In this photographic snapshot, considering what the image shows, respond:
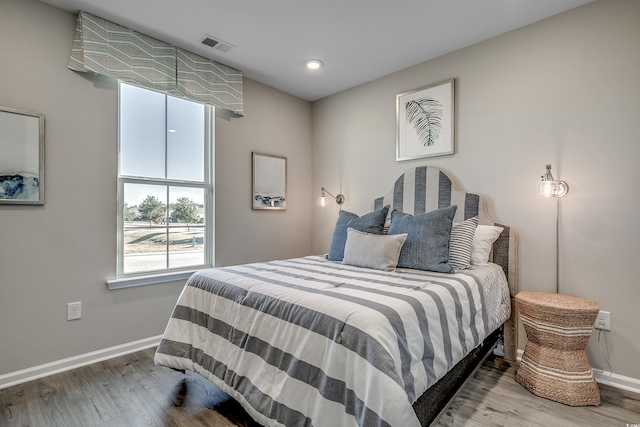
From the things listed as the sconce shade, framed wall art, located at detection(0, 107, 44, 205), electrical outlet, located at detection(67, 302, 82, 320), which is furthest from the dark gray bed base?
framed wall art, located at detection(0, 107, 44, 205)

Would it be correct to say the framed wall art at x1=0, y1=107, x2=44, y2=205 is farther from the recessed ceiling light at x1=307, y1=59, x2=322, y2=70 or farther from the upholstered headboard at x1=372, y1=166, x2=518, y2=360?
the upholstered headboard at x1=372, y1=166, x2=518, y2=360

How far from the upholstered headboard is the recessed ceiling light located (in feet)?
4.49

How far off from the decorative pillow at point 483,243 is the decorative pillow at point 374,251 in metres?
0.58

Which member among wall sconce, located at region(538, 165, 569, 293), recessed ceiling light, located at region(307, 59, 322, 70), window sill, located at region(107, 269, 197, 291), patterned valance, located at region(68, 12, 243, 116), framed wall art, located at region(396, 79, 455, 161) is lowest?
window sill, located at region(107, 269, 197, 291)

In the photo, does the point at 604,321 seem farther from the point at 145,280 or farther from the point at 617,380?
the point at 145,280

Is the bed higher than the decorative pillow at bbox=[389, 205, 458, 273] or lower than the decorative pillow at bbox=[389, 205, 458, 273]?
lower

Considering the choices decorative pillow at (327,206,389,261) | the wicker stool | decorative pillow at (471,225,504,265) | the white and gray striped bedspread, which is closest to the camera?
the white and gray striped bedspread

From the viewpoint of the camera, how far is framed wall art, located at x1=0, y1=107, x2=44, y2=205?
207 cm

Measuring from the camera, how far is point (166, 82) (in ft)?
8.99

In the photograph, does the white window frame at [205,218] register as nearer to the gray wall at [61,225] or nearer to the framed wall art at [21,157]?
the gray wall at [61,225]

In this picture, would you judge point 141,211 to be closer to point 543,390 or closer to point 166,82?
point 166,82

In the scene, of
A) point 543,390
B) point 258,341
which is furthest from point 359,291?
point 543,390

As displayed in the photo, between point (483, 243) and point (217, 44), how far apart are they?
2.77 meters

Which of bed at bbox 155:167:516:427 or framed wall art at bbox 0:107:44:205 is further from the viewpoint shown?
framed wall art at bbox 0:107:44:205
